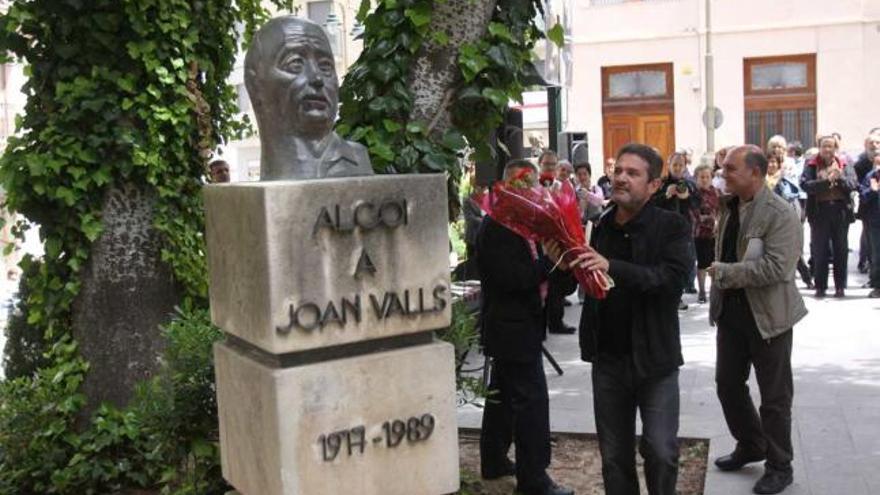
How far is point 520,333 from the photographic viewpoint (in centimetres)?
571

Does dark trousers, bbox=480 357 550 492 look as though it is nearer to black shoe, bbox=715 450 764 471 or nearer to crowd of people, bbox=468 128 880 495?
crowd of people, bbox=468 128 880 495

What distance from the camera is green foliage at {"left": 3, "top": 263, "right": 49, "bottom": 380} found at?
6.92 metres

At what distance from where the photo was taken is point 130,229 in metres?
6.59

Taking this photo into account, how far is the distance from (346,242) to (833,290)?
1025 centimetres

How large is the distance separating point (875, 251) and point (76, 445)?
9.11 m

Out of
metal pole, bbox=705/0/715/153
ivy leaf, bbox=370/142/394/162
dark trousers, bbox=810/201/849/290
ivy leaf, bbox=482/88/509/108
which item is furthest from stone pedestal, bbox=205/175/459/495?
metal pole, bbox=705/0/715/153

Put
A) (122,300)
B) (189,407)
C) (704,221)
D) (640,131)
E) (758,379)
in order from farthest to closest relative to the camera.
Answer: (640,131)
(704,221)
(122,300)
(758,379)
(189,407)

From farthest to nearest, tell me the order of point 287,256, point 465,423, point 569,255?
1. point 465,423
2. point 569,255
3. point 287,256

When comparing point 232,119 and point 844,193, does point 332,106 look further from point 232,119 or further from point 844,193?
point 844,193

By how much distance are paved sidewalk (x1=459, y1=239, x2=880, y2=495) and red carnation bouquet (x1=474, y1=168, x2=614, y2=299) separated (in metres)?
1.99

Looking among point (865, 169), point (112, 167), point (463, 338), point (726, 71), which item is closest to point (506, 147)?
point (112, 167)

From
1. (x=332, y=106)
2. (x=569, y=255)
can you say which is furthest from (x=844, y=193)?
(x=332, y=106)

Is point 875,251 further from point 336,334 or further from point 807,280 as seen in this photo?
point 336,334

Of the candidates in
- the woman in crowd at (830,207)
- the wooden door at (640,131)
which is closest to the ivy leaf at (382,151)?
the woman in crowd at (830,207)
